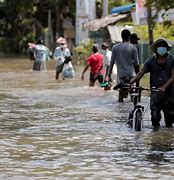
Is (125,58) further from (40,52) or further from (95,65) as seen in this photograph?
(40,52)

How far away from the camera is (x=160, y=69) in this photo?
11461mm

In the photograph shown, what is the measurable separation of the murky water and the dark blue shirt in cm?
88

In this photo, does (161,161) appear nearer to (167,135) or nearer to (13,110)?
(167,135)

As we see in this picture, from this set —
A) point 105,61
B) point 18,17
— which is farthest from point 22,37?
point 105,61

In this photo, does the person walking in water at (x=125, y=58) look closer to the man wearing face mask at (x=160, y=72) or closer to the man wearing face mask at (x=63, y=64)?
the man wearing face mask at (x=160, y=72)

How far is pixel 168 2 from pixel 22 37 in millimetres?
36916

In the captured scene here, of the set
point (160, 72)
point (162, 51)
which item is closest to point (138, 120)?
Result: point (160, 72)

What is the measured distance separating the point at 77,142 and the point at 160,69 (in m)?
1.97

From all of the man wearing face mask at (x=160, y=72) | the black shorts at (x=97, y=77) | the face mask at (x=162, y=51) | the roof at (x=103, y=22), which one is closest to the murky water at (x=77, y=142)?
the man wearing face mask at (x=160, y=72)

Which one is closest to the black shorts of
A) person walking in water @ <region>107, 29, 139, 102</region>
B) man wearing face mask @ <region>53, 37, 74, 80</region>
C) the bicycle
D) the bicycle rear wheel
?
man wearing face mask @ <region>53, 37, 74, 80</region>

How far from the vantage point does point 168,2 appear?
2255 cm

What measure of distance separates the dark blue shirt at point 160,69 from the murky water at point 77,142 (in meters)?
0.88

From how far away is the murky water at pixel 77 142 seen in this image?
27.8ft

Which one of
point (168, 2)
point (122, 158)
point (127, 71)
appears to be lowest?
point (122, 158)
